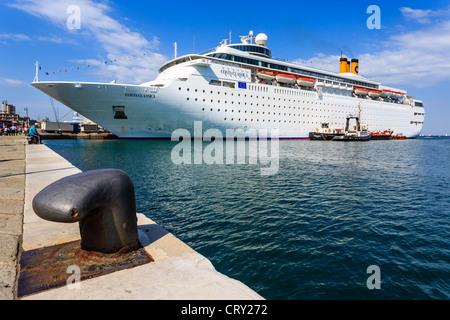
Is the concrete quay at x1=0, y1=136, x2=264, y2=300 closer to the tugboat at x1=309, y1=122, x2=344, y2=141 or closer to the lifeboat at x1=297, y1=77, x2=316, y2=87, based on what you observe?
the lifeboat at x1=297, y1=77, x2=316, y2=87

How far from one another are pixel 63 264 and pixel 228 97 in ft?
111

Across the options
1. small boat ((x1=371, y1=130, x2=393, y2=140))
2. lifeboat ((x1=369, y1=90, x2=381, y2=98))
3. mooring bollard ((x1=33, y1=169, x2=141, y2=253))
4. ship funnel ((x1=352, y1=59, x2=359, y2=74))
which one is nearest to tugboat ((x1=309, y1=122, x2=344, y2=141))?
small boat ((x1=371, y1=130, x2=393, y2=140))

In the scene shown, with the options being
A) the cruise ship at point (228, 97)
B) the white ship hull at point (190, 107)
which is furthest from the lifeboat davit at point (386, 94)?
the white ship hull at point (190, 107)

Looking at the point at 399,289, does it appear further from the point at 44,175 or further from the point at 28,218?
the point at 44,175

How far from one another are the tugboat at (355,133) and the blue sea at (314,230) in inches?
1554

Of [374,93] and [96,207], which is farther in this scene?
[374,93]

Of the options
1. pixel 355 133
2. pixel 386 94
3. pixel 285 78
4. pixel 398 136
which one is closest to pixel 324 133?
pixel 355 133

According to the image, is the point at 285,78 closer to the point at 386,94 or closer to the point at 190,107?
the point at 190,107

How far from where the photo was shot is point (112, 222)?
2857 millimetres

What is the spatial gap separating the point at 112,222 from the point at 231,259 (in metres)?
2.73

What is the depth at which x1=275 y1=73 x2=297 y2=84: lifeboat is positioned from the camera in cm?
4181

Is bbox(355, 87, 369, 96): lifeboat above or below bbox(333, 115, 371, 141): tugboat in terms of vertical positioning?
above

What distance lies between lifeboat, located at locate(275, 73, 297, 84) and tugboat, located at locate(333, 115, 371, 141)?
48.2 feet

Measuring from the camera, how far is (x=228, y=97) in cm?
3491
